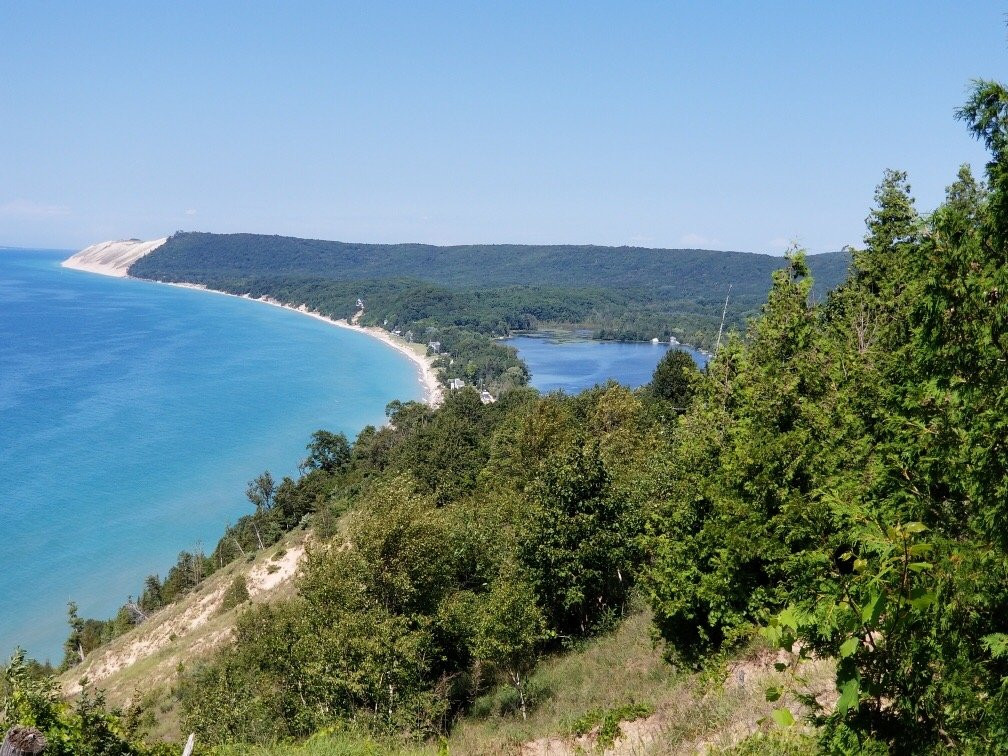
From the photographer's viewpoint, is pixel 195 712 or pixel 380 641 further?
pixel 195 712

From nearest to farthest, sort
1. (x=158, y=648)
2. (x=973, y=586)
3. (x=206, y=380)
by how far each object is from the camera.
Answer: (x=973, y=586), (x=158, y=648), (x=206, y=380)

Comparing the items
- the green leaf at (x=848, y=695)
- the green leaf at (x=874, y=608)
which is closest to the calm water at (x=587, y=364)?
the green leaf at (x=848, y=695)

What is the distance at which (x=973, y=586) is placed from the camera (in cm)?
417

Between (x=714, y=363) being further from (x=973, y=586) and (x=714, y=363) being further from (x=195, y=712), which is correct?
(x=195, y=712)

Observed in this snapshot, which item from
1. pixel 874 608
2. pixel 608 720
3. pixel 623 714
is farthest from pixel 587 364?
pixel 874 608

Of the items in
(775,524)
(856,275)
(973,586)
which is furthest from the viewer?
(856,275)

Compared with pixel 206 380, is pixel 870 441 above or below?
above

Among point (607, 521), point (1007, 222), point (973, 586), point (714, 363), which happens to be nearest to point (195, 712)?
point (607, 521)

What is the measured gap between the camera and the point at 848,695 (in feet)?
10.3

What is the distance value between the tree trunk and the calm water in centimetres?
11870

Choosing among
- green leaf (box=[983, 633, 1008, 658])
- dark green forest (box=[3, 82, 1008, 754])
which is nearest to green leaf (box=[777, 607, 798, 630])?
dark green forest (box=[3, 82, 1008, 754])

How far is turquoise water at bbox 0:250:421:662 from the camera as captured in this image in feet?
196

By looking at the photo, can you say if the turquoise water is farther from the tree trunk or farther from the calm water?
the tree trunk

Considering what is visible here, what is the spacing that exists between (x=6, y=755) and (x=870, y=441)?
983 cm
